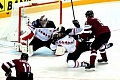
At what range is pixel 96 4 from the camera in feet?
47.8

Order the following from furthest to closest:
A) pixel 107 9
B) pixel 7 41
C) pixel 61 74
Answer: pixel 107 9 < pixel 7 41 < pixel 61 74

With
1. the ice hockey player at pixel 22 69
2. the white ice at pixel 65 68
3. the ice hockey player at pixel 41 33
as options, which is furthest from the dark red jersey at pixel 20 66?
the ice hockey player at pixel 41 33

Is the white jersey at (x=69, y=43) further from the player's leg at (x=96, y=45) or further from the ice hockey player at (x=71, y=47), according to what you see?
the player's leg at (x=96, y=45)

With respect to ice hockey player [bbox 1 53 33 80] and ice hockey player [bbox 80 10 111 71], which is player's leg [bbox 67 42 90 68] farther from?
ice hockey player [bbox 1 53 33 80]

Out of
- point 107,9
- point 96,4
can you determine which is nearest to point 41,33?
point 107,9

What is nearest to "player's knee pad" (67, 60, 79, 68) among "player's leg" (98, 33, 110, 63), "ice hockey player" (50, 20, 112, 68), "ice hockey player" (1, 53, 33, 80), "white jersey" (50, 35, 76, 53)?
"ice hockey player" (50, 20, 112, 68)

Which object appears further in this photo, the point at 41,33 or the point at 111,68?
the point at 41,33

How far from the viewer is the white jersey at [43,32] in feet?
22.6

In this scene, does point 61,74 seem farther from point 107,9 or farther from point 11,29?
point 107,9

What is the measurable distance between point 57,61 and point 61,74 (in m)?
0.82

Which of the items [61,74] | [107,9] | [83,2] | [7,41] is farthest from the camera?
[83,2]

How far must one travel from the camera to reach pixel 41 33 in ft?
22.8

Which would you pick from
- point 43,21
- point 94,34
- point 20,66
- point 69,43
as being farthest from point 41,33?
point 20,66

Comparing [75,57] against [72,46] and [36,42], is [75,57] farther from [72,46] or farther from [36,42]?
[36,42]
